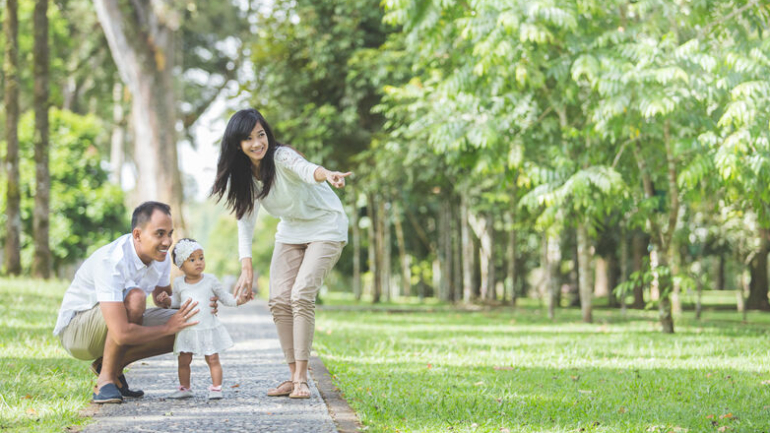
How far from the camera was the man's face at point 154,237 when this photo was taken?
5047 millimetres

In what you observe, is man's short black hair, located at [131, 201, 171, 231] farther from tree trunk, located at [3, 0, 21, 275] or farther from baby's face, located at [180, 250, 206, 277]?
tree trunk, located at [3, 0, 21, 275]

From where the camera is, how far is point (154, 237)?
5.04 metres

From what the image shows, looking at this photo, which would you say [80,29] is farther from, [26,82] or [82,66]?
[26,82]

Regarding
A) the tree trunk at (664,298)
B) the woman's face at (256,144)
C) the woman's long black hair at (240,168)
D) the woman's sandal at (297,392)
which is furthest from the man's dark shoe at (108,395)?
the tree trunk at (664,298)

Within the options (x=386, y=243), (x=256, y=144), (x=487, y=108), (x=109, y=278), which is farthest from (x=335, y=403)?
(x=386, y=243)

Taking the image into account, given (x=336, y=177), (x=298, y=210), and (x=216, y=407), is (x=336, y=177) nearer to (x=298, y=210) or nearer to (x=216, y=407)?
(x=298, y=210)

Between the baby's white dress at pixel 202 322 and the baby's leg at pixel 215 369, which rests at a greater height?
the baby's white dress at pixel 202 322

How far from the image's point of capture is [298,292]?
5.38 meters

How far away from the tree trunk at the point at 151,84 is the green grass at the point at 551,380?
8.16 metres

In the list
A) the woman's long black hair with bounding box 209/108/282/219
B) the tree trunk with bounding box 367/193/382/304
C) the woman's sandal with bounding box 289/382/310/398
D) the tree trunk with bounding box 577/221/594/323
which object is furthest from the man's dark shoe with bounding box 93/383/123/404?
the tree trunk with bounding box 367/193/382/304

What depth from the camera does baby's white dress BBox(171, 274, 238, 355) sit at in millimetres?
5148

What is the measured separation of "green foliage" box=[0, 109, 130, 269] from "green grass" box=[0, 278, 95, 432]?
2063 centimetres

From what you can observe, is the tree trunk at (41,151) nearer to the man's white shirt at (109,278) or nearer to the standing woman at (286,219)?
the man's white shirt at (109,278)

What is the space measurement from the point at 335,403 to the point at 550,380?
2.08m
